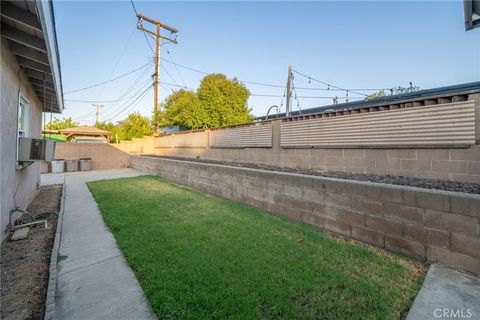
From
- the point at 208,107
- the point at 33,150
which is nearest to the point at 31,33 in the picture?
the point at 33,150

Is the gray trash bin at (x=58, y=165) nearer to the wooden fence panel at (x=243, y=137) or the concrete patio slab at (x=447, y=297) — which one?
the wooden fence panel at (x=243, y=137)

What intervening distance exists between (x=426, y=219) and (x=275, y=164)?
15.9 feet

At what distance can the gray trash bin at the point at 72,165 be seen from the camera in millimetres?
15227

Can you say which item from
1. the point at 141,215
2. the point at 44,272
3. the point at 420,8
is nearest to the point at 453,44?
the point at 420,8

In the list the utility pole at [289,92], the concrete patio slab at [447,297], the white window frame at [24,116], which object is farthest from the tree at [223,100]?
the concrete patio slab at [447,297]

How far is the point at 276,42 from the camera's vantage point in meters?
15.2

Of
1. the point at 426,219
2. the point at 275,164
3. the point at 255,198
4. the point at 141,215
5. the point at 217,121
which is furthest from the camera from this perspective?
the point at 217,121

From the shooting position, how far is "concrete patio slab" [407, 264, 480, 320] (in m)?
1.94

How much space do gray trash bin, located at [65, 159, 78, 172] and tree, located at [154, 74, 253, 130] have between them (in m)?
6.26

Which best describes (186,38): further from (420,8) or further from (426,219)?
(426,219)

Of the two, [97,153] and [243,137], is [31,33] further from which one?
[97,153]

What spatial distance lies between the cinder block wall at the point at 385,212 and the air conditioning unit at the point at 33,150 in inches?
170

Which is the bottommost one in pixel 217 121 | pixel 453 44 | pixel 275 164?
pixel 275 164

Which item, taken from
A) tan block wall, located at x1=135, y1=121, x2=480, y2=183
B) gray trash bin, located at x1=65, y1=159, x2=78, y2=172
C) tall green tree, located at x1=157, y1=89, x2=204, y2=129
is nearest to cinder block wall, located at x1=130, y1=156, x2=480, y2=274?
tan block wall, located at x1=135, y1=121, x2=480, y2=183
